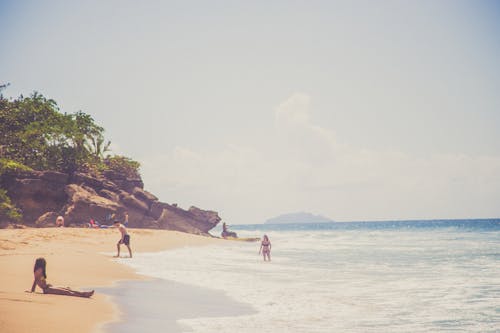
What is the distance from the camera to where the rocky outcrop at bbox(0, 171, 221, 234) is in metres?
40.2

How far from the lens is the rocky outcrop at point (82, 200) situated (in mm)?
40188

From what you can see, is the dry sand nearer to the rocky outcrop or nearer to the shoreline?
the shoreline

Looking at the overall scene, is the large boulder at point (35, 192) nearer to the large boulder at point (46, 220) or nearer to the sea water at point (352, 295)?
the large boulder at point (46, 220)

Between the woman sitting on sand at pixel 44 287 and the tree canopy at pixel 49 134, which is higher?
the tree canopy at pixel 49 134

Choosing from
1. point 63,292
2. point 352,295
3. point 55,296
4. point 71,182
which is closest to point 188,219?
point 71,182

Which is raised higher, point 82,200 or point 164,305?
point 82,200

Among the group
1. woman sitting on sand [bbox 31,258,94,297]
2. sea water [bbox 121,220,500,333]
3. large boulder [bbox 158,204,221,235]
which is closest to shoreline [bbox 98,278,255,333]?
sea water [bbox 121,220,500,333]

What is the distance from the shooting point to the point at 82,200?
40.3 m

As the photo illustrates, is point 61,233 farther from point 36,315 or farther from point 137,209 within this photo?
point 36,315

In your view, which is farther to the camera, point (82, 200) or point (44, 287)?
point (82, 200)

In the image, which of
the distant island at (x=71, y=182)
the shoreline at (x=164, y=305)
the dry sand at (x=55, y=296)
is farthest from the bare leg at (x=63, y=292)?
the distant island at (x=71, y=182)

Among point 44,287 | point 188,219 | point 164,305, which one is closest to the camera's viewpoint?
point 44,287

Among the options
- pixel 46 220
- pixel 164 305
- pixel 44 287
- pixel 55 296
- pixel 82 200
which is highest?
pixel 82 200

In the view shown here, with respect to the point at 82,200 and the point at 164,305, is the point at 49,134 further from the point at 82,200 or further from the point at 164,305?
the point at 164,305
